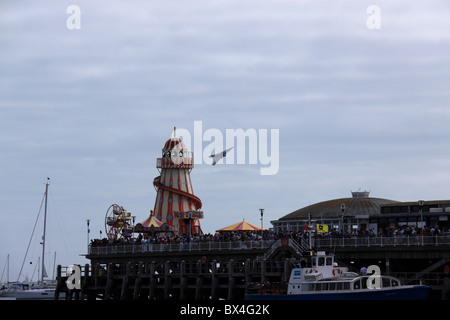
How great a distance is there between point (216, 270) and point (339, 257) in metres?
9.61

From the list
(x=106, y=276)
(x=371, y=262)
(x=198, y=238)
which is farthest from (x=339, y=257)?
(x=106, y=276)

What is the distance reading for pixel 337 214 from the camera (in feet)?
294

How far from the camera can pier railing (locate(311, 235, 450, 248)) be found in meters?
71.1

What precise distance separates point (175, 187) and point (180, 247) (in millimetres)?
30053

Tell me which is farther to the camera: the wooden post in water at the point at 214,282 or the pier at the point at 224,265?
the wooden post in water at the point at 214,282

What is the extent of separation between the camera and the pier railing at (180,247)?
80431mm

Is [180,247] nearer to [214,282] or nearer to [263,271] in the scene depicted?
[214,282]

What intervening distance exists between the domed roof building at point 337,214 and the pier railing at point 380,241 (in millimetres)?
7680

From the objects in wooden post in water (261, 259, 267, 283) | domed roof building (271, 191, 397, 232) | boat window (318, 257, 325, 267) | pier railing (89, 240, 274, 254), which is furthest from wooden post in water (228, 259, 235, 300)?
domed roof building (271, 191, 397, 232)

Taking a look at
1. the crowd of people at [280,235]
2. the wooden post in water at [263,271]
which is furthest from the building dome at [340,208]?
the wooden post in water at [263,271]

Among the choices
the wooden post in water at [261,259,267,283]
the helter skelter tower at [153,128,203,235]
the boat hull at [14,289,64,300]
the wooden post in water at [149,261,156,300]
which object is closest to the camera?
the wooden post in water at [261,259,267,283]

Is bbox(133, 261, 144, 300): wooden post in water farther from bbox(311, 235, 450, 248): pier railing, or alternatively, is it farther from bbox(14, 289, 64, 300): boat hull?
bbox(14, 289, 64, 300): boat hull

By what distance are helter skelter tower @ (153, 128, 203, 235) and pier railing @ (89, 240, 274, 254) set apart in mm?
21281

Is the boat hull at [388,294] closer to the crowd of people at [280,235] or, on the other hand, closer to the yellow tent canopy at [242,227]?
the crowd of people at [280,235]
